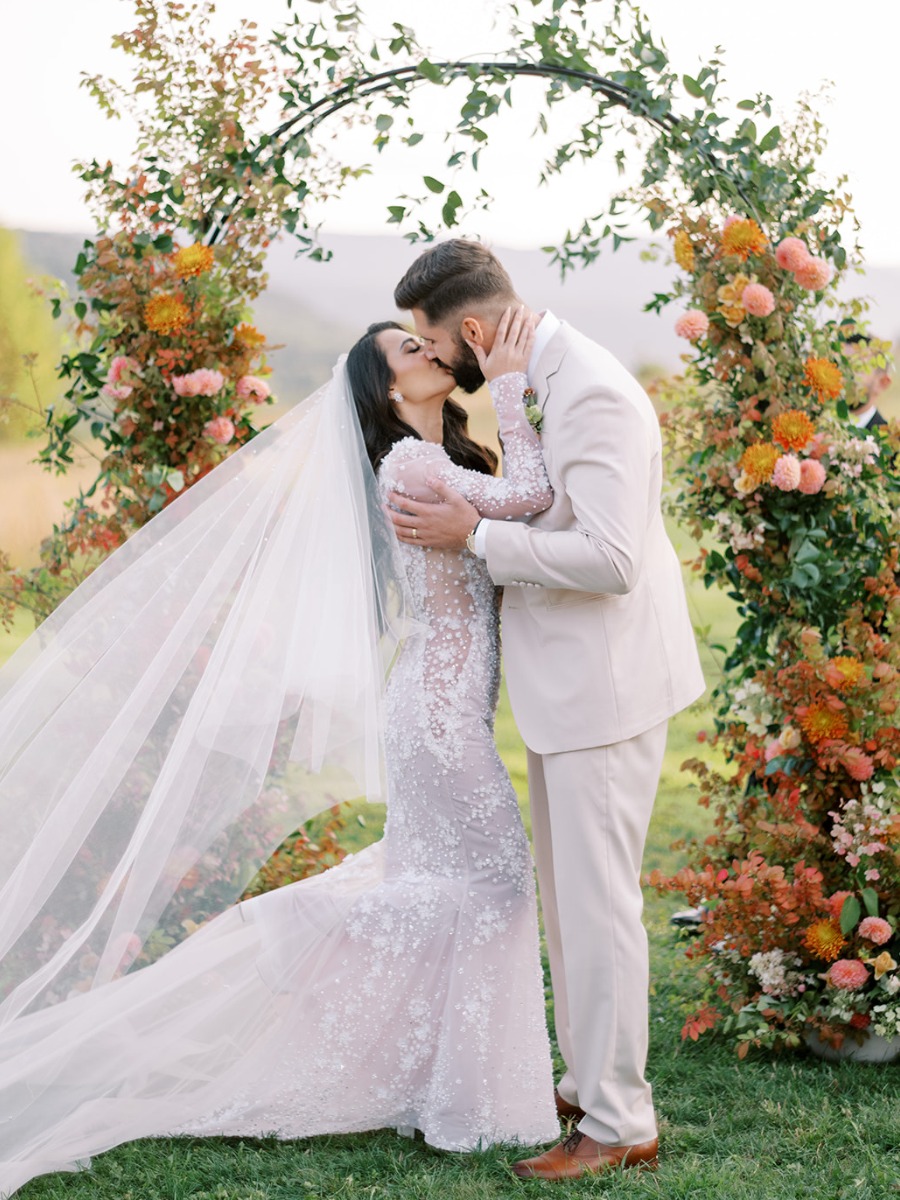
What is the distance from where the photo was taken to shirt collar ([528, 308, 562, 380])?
10.3ft

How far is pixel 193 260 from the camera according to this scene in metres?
4.25

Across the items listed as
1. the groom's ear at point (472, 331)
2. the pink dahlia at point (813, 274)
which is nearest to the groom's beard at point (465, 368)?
the groom's ear at point (472, 331)

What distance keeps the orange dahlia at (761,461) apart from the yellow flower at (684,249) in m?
0.60

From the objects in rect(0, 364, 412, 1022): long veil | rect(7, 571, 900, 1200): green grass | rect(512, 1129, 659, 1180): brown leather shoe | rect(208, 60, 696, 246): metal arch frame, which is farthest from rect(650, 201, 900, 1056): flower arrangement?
rect(0, 364, 412, 1022): long veil

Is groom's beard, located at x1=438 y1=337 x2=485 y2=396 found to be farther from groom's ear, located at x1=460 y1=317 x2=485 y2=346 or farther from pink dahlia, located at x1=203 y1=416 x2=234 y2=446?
pink dahlia, located at x1=203 y1=416 x2=234 y2=446

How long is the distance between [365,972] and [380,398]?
147 centimetres

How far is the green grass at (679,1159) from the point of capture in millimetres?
3031

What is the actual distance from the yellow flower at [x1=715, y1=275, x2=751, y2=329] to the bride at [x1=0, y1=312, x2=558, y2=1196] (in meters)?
1.03

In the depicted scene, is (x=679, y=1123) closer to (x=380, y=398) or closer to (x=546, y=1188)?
(x=546, y=1188)

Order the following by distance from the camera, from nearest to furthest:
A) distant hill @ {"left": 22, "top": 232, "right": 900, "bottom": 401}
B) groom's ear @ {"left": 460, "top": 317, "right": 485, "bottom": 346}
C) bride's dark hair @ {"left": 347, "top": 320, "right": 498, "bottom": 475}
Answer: groom's ear @ {"left": 460, "top": 317, "right": 485, "bottom": 346} < bride's dark hair @ {"left": 347, "top": 320, "right": 498, "bottom": 475} < distant hill @ {"left": 22, "top": 232, "right": 900, "bottom": 401}

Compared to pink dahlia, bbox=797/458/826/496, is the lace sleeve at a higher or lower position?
lower

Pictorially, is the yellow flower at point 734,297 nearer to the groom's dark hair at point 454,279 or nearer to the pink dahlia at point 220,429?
the groom's dark hair at point 454,279

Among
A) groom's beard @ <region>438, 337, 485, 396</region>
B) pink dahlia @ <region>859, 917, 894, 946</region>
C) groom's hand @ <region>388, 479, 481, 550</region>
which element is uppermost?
groom's beard @ <region>438, 337, 485, 396</region>

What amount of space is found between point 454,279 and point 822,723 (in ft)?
5.78
